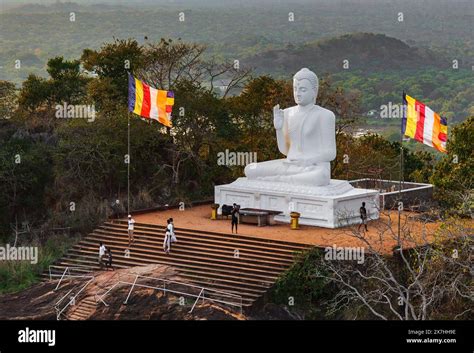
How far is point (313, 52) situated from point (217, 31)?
68.9 feet

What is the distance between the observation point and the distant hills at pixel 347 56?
334 feet

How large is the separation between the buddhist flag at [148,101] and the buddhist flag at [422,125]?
7953 millimetres

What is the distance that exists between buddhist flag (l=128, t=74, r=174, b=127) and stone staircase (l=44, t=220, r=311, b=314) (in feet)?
11.5

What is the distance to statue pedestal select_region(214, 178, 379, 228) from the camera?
31692mm

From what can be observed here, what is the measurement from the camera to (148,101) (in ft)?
109

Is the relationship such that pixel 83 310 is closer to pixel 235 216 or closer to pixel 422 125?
pixel 235 216

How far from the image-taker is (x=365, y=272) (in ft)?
92.6

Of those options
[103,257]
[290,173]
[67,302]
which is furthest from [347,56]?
[67,302]

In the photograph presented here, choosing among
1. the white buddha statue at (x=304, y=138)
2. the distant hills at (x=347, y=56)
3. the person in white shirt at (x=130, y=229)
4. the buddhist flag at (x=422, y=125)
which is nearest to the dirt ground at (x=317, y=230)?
the person in white shirt at (x=130, y=229)

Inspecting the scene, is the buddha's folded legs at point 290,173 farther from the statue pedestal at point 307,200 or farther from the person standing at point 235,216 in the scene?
the person standing at point 235,216

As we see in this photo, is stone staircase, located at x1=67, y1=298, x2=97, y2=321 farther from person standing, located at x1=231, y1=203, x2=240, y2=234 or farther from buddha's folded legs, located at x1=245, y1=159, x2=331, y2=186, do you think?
buddha's folded legs, located at x1=245, y1=159, x2=331, y2=186

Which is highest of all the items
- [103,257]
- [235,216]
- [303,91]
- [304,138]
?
[303,91]

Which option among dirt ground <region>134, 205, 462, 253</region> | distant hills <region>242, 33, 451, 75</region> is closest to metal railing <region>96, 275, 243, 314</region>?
dirt ground <region>134, 205, 462, 253</region>

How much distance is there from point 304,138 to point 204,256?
20.0ft
